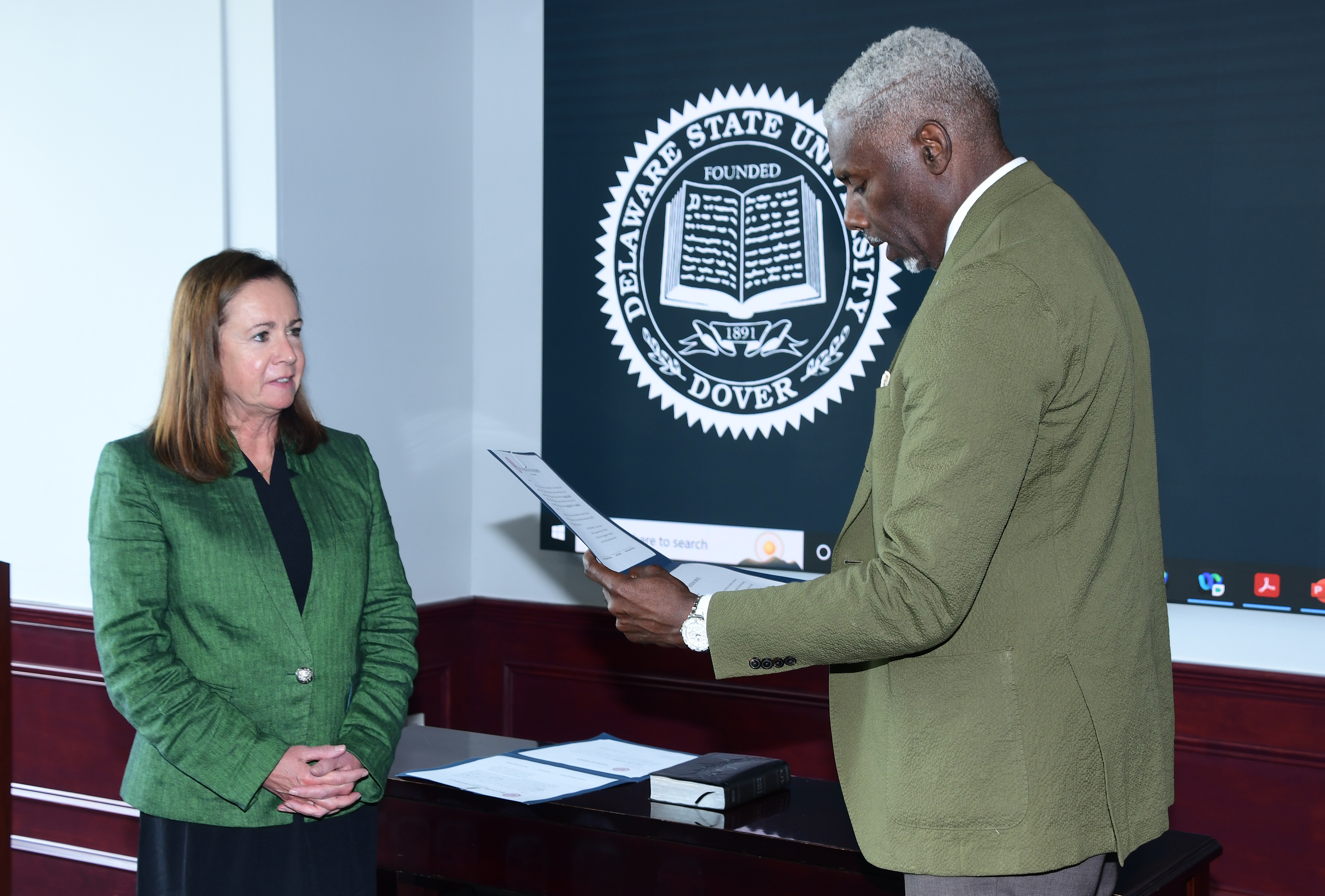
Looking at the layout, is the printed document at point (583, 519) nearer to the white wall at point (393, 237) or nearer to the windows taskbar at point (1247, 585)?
the windows taskbar at point (1247, 585)

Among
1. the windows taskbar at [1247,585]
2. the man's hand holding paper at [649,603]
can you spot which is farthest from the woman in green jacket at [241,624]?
the windows taskbar at [1247,585]

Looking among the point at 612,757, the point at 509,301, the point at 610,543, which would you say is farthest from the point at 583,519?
the point at 509,301

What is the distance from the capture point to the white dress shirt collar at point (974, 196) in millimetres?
1349

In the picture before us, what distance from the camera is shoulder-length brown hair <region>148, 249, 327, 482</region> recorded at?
1.87 meters

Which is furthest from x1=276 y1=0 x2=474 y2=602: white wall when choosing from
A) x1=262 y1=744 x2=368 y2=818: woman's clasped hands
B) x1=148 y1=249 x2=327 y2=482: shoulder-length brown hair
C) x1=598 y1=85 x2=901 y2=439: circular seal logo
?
x1=262 y1=744 x2=368 y2=818: woman's clasped hands

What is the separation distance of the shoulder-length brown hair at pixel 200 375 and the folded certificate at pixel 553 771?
0.66 meters

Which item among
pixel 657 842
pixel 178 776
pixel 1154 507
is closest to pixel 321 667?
pixel 178 776

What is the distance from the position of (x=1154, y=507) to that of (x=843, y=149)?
543 mm

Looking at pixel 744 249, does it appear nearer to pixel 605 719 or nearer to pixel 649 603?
pixel 605 719

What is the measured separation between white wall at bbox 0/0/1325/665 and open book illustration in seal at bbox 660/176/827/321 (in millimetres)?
510

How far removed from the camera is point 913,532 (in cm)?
120

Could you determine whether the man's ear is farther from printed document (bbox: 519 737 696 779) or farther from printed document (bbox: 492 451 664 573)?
printed document (bbox: 519 737 696 779)

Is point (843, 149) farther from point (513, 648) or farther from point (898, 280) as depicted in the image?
point (513, 648)

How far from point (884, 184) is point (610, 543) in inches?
23.6
